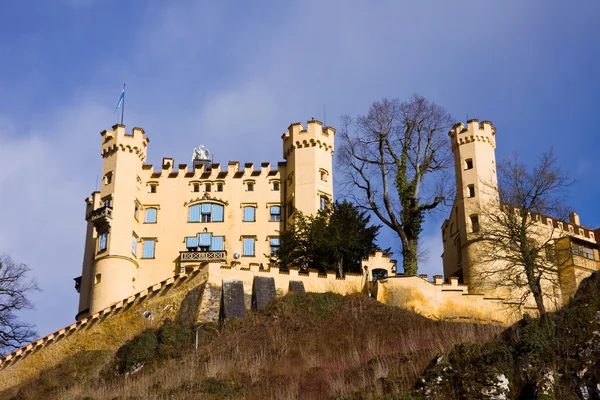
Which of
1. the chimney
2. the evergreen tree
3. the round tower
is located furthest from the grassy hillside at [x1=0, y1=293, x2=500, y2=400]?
the chimney

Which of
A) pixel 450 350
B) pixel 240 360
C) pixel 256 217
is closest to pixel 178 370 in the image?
pixel 240 360

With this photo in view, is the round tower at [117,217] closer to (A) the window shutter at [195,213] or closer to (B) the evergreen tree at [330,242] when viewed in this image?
(A) the window shutter at [195,213]

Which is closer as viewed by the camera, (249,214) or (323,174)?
(323,174)

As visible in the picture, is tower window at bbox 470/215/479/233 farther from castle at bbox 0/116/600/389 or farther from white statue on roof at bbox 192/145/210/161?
white statue on roof at bbox 192/145/210/161

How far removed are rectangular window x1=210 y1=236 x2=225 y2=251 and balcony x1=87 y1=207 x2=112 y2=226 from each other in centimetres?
696

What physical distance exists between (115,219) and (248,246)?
29.2 feet

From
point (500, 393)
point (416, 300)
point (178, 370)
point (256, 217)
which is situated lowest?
point (500, 393)

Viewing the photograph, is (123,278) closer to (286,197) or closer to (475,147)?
(286,197)

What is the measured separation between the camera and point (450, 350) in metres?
26.4

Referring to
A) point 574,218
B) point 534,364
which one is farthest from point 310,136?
point 534,364

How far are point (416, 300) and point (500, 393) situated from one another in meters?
24.8

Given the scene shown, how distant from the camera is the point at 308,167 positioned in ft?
199

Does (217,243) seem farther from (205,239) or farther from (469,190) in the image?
(469,190)

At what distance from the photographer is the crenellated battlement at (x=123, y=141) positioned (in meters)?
61.7
